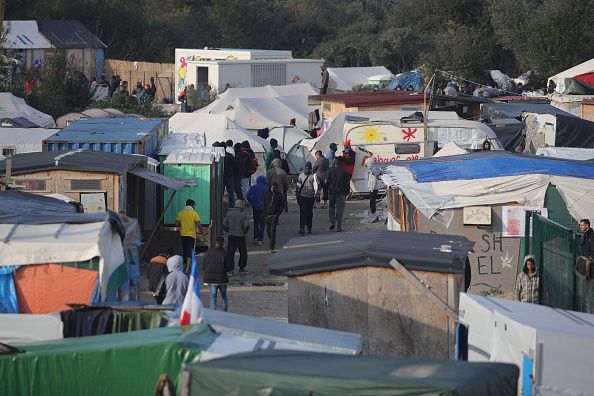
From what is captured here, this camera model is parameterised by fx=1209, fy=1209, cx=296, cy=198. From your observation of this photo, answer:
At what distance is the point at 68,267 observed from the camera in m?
10.7

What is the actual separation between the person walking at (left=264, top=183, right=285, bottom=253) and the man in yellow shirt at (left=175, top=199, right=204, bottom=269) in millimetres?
2622

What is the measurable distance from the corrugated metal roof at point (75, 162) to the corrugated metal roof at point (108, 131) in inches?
64.6

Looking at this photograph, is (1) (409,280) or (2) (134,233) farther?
(2) (134,233)

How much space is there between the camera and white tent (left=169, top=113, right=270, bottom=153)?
95.6ft

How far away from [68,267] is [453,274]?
140 inches

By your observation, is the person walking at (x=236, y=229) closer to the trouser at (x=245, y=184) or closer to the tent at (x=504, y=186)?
the tent at (x=504, y=186)

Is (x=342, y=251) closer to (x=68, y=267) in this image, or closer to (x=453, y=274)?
(x=453, y=274)

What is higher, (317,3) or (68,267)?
(317,3)

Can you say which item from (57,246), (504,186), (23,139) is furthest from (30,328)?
(23,139)

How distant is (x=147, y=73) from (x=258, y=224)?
32.8m

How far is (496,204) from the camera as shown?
17062 mm

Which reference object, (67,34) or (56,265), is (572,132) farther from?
(67,34)

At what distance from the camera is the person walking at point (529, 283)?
1416 cm

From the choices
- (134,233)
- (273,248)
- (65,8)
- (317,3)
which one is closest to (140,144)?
(273,248)
